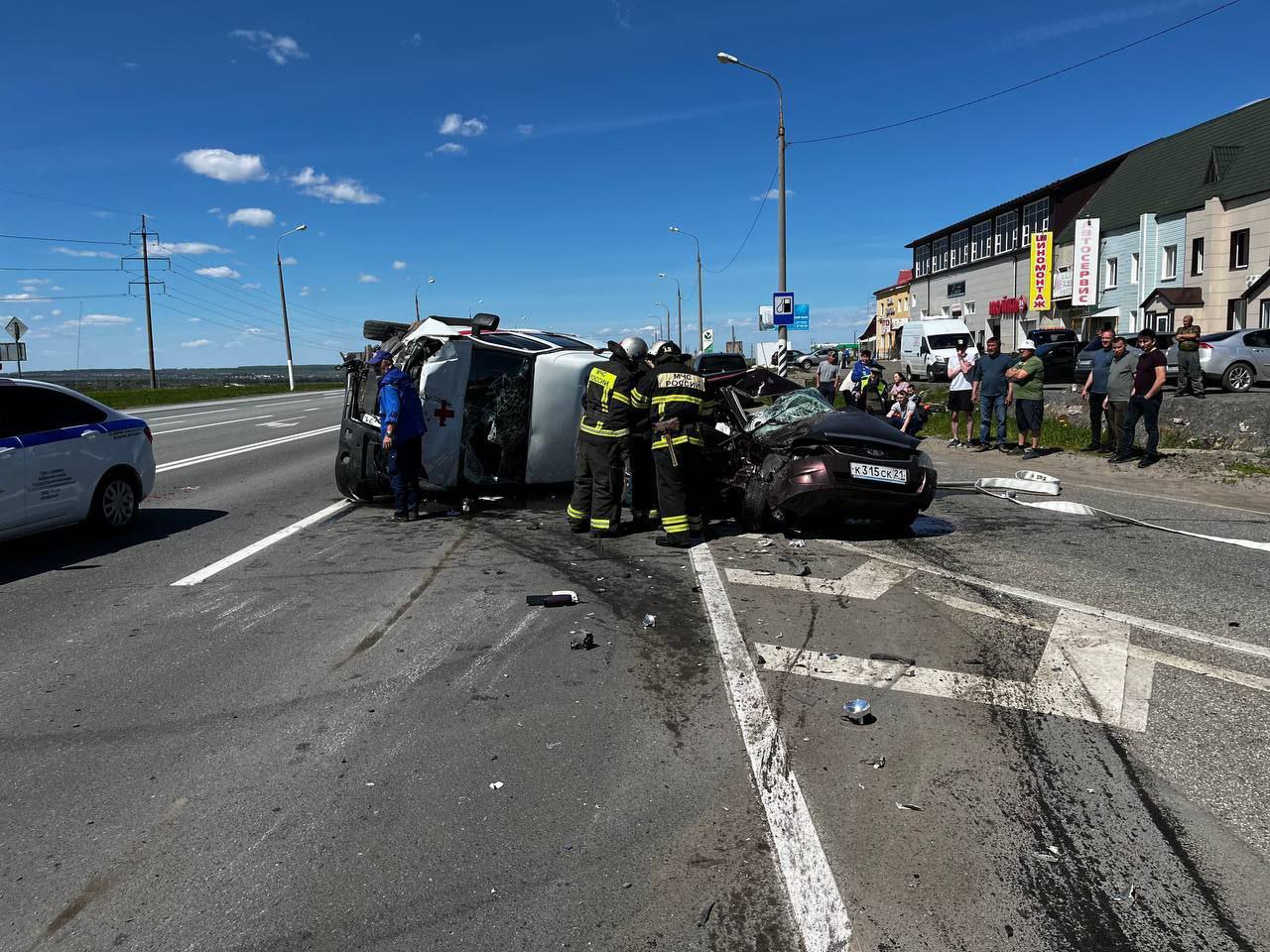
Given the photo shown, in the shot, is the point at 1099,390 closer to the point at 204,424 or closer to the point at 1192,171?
the point at 204,424

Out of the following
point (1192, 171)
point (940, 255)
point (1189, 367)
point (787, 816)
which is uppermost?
point (940, 255)

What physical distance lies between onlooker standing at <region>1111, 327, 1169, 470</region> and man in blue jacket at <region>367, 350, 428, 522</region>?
→ 9.31 m

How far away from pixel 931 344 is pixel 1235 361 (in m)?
15.1

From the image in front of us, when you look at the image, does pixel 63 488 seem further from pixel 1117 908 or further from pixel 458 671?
pixel 1117 908

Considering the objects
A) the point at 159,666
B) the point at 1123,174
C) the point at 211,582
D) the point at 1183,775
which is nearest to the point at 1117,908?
the point at 1183,775

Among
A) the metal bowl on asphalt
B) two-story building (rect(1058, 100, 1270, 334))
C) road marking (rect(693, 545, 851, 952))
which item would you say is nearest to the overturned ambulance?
road marking (rect(693, 545, 851, 952))

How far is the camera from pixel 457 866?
279 centimetres

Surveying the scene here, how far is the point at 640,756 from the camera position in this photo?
355 cm

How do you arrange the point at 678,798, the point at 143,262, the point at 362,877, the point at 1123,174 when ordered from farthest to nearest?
1. the point at 143,262
2. the point at 1123,174
3. the point at 678,798
4. the point at 362,877

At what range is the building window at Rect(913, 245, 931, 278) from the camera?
230ft

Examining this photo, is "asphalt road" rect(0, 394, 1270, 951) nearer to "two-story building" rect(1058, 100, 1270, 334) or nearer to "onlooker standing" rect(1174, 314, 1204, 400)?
"onlooker standing" rect(1174, 314, 1204, 400)

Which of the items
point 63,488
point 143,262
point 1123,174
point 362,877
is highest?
point 1123,174

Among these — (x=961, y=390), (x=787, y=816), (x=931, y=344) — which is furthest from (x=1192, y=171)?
(x=787, y=816)

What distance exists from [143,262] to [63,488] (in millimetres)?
48994
